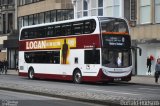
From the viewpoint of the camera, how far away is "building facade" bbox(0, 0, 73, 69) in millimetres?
57562

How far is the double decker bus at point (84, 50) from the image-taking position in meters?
30.5

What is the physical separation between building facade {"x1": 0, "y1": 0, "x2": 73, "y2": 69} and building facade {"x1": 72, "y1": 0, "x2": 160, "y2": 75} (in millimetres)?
11748

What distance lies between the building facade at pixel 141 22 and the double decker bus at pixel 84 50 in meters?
9.73

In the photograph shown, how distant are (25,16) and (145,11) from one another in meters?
27.9

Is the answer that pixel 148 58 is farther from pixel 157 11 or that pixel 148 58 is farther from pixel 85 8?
pixel 85 8

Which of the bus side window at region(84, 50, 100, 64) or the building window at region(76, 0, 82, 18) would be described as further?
the building window at region(76, 0, 82, 18)

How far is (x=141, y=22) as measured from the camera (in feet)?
139

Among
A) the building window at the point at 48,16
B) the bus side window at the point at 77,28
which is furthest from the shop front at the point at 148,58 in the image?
the building window at the point at 48,16

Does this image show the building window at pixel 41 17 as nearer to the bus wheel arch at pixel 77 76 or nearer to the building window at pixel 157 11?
the building window at pixel 157 11

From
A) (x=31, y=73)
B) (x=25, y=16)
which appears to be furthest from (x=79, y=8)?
(x=25, y=16)

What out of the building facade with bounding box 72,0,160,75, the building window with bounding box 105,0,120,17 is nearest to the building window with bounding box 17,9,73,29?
the building facade with bounding box 72,0,160,75

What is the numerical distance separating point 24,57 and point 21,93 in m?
17.1

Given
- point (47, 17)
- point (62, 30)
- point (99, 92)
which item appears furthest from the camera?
point (47, 17)

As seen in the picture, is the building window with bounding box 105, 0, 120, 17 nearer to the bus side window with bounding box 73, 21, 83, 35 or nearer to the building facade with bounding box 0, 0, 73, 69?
the building facade with bounding box 0, 0, 73, 69
